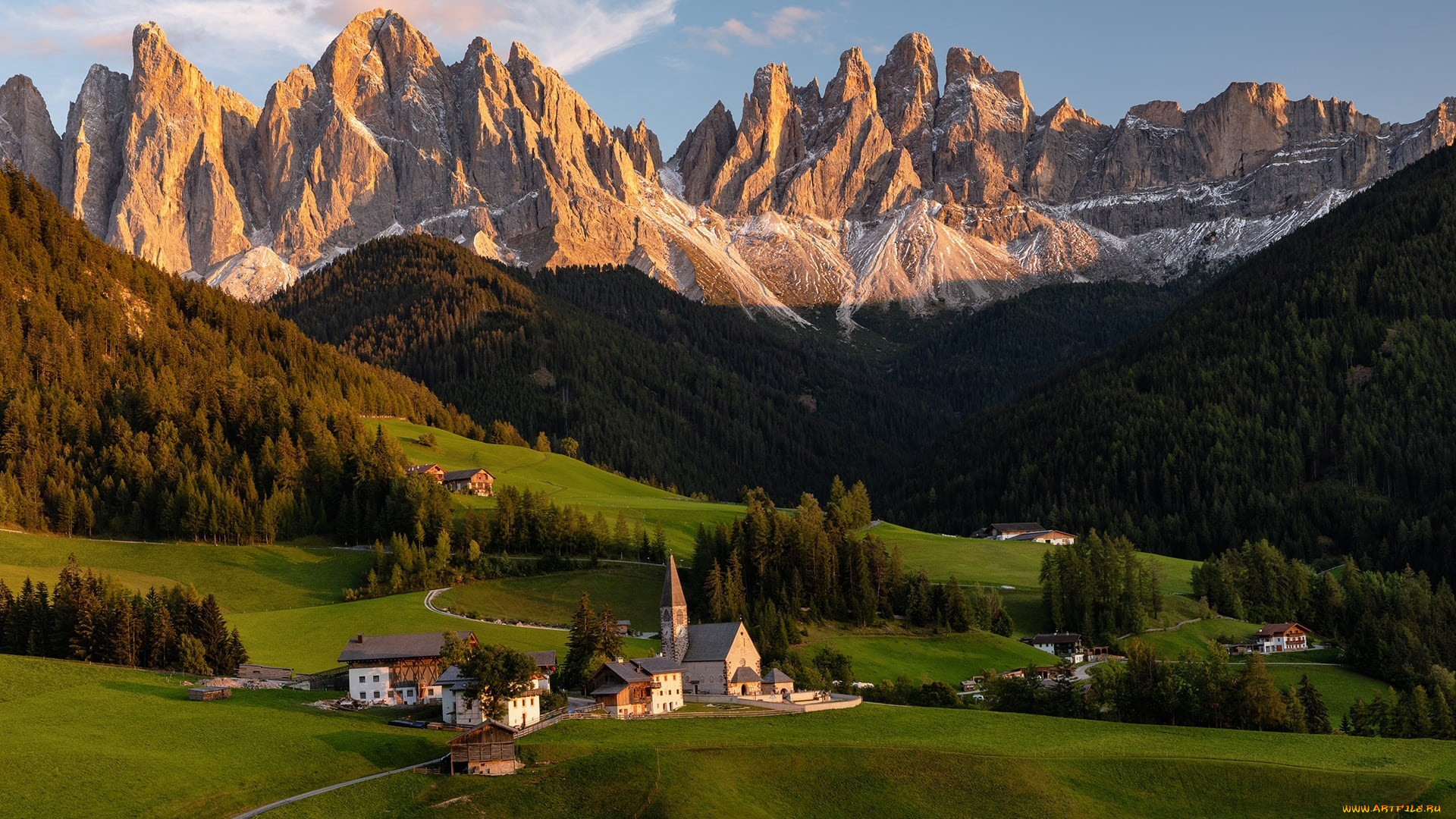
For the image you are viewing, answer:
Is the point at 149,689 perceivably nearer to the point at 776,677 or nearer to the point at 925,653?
the point at 776,677

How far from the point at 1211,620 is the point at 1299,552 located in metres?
61.9

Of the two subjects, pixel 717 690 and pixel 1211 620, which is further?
pixel 1211 620

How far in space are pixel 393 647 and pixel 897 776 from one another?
36535mm

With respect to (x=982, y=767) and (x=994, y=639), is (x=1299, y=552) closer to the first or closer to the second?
(x=994, y=639)

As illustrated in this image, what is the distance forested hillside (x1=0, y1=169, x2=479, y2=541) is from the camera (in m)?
150

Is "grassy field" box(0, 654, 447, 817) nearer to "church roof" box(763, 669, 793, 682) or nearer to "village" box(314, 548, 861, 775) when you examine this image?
"village" box(314, 548, 861, 775)

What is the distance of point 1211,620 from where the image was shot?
5674 inches

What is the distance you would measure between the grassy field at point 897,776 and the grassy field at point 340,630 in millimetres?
28337

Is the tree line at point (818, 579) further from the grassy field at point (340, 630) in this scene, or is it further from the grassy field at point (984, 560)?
the grassy field at point (984, 560)

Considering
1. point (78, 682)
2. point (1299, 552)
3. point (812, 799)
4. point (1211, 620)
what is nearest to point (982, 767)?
point (812, 799)

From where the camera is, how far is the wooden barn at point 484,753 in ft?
234

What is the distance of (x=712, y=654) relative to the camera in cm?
9862

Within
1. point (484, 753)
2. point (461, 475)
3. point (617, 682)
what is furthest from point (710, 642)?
point (461, 475)

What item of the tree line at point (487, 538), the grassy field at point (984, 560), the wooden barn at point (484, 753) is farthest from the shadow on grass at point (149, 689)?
the grassy field at point (984, 560)
